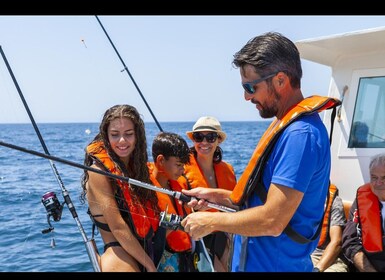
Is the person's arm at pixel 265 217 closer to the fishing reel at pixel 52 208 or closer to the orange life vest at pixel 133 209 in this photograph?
the orange life vest at pixel 133 209

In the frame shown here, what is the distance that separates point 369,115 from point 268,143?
10.4ft

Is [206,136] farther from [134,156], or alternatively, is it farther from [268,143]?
[268,143]

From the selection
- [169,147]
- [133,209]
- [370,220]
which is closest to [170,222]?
[133,209]

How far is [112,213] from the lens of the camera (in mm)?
2699

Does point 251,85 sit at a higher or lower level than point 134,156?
higher

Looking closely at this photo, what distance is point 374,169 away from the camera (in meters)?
3.94

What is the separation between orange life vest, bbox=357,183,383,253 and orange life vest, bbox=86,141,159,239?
71.9 inches

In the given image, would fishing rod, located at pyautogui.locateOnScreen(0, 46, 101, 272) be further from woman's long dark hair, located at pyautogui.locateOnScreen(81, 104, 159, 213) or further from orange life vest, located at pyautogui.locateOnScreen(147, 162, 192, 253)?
orange life vest, located at pyautogui.locateOnScreen(147, 162, 192, 253)

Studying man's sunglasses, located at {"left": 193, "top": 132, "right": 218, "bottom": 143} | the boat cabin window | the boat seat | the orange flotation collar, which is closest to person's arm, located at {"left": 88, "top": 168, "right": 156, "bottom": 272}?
the orange flotation collar

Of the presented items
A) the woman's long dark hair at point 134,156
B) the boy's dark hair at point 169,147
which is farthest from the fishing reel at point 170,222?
the boy's dark hair at point 169,147

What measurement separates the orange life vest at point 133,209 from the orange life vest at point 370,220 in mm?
1827

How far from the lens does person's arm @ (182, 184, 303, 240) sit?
176 centimetres

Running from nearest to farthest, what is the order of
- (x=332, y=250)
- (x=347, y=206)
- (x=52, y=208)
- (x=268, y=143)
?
(x=268, y=143)
(x=52, y=208)
(x=332, y=250)
(x=347, y=206)

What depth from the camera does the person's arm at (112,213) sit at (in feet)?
8.86
